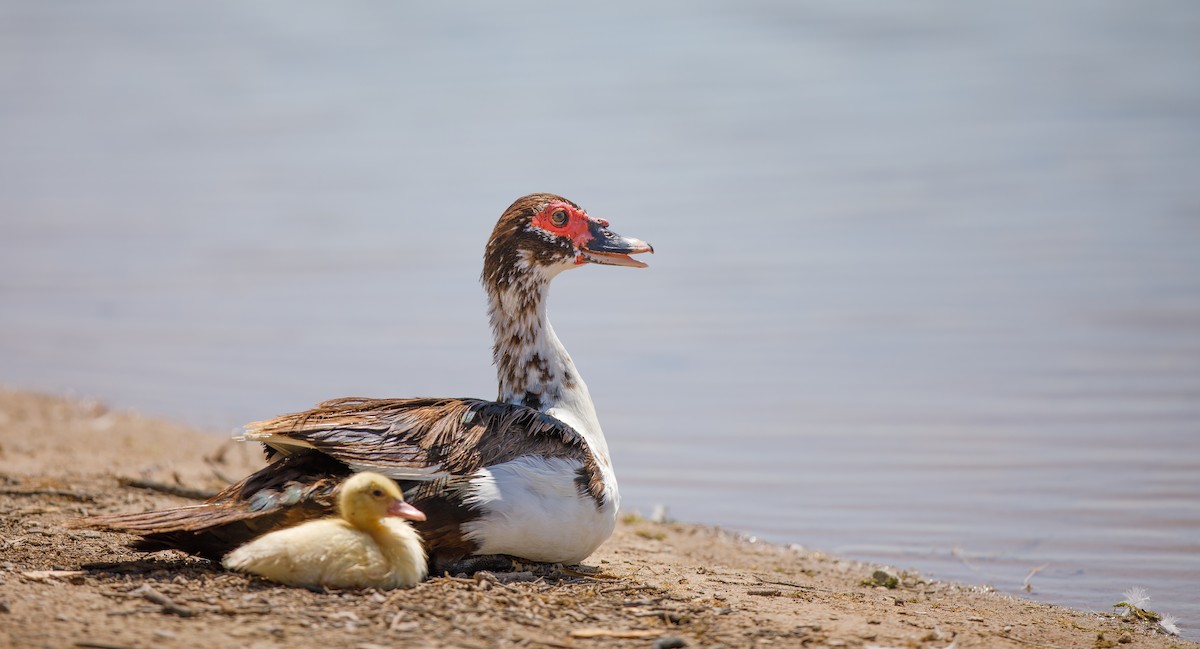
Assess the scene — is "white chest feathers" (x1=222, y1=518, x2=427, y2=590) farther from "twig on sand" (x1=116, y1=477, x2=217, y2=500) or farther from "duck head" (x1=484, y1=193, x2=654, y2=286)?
"twig on sand" (x1=116, y1=477, x2=217, y2=500)

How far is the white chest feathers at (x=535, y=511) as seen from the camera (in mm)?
5391

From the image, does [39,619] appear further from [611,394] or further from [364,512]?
[611,394]

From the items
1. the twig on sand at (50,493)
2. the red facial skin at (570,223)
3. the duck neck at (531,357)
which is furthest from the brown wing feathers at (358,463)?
the twig on sand at (50,493)

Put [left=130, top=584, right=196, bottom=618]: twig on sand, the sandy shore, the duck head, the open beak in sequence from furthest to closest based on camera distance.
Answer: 1. the open beak
2. the duck head
3. [left=130, top=584, right=196, bottom=618]: twig on sand
4. the sandy shore

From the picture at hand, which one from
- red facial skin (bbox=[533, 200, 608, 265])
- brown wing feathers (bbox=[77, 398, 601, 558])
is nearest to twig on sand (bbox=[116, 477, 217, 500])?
brown wing feathers (bbox=[77, 398, 601, 558])

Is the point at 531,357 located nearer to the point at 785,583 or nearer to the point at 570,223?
the point at 570,223

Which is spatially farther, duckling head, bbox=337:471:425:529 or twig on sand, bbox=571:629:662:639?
duckling head, bbox=337:471:425:529

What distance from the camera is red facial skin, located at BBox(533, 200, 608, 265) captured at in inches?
251

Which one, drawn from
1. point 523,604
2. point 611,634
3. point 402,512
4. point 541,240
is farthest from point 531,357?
point 611,634

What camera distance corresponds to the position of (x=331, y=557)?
16.5ft

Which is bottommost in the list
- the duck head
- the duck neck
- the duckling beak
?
the duckling beak

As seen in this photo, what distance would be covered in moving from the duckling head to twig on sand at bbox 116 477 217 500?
2.79 m

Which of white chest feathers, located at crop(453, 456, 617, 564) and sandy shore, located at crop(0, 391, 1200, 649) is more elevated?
white chest feathers, located at crop(453, 456, 617, 564)

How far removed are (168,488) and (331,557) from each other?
301 centimetres
